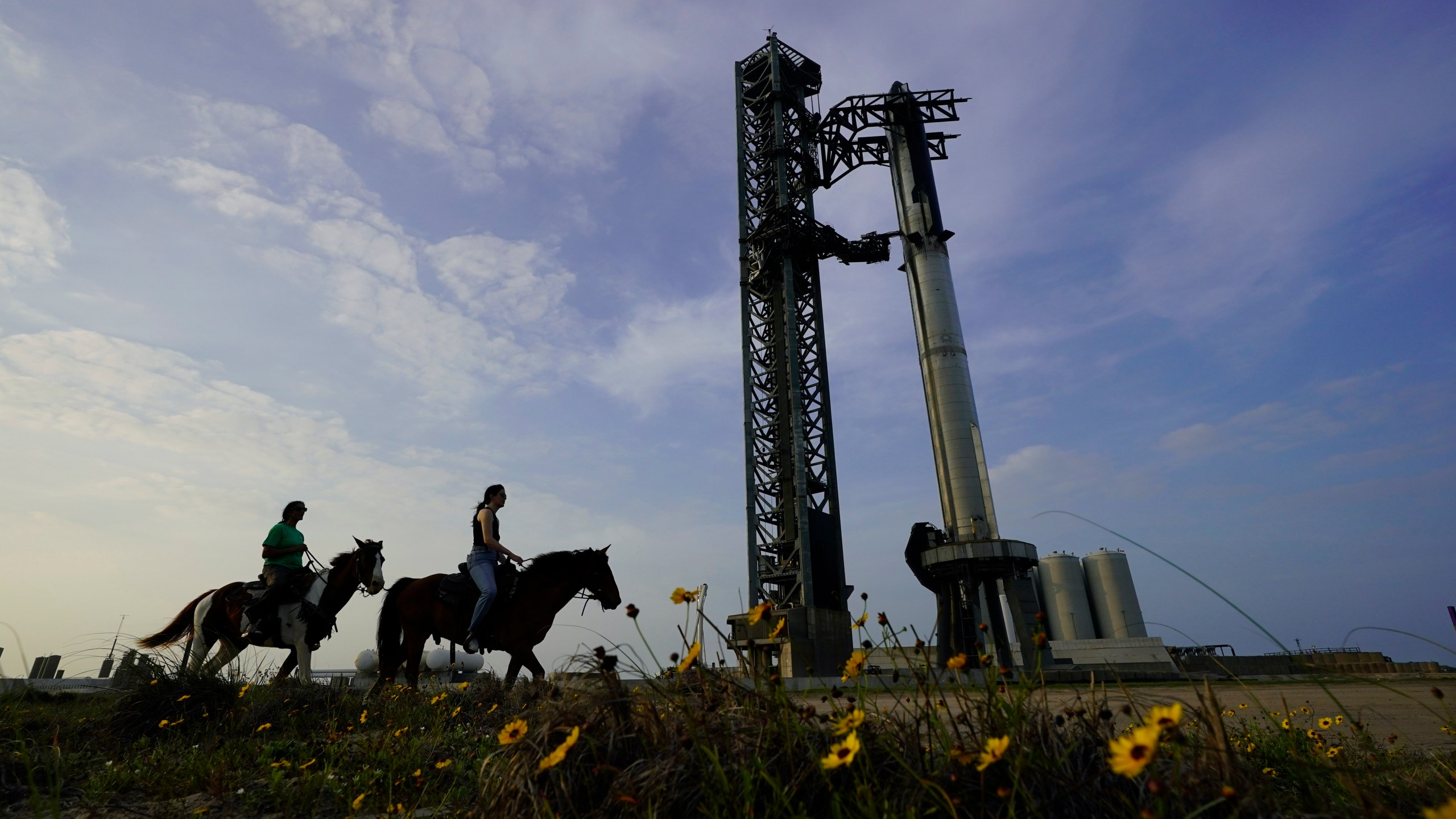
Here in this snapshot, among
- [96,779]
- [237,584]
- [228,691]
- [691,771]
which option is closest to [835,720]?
[691,771]

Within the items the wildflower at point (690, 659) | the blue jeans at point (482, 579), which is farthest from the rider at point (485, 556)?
the wildflower at point (690, 659)

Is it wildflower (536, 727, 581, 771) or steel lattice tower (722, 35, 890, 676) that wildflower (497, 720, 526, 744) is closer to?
wildflower (536, 727, 581, 771)

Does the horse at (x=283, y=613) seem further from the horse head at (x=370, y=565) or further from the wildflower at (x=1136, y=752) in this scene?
the wildflower at (x=1136, y=752)

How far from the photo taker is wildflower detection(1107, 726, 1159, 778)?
156 centimetres

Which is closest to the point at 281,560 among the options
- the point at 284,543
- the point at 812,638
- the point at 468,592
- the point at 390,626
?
the point at 284,543

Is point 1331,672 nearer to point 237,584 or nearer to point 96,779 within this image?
point 96,779

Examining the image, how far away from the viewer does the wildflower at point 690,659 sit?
288cm

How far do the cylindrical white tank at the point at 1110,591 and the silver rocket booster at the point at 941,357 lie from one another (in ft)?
89.9

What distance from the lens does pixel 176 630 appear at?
31.1 feet

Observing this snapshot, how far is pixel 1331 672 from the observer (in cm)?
404

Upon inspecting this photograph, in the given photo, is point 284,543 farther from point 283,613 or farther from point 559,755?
point 559,755

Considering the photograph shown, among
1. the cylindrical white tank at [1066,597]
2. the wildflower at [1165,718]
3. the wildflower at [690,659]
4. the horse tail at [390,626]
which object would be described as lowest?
the wildflower at [1165,718]

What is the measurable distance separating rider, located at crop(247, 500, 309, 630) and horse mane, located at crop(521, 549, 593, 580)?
3.19 m

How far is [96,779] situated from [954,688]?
14.7ft
